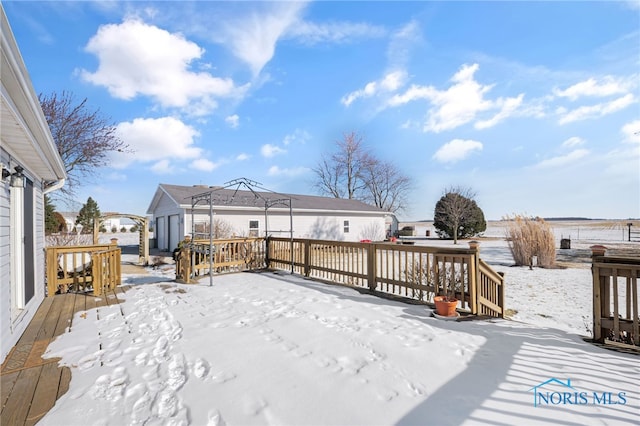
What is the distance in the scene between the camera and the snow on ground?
214 centimetres

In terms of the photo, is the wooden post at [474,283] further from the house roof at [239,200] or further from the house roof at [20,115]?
the house roof at [239,200]

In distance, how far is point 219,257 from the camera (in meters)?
8.09

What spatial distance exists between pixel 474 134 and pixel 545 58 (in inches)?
571

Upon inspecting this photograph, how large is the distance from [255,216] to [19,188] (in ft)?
40.1

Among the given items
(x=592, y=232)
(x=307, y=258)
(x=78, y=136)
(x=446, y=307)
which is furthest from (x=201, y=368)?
(x=592, y=232)

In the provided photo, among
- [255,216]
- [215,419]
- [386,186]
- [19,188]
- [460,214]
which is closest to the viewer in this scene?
[215,419]

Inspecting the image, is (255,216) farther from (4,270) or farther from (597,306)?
(597,306)

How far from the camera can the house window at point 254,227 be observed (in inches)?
640

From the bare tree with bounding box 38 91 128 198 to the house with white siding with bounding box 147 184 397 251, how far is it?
3407mm

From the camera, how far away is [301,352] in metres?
3.17

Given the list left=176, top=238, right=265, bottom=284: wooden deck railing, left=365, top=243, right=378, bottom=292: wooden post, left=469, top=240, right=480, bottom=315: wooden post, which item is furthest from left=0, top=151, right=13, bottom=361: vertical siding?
left=469, top=240, right=480, bottom=315: wooden post

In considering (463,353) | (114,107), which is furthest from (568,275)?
(114,107)

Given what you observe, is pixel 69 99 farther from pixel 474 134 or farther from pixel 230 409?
pixel 474 134

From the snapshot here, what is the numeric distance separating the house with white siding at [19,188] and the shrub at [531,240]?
14075 millimetres
